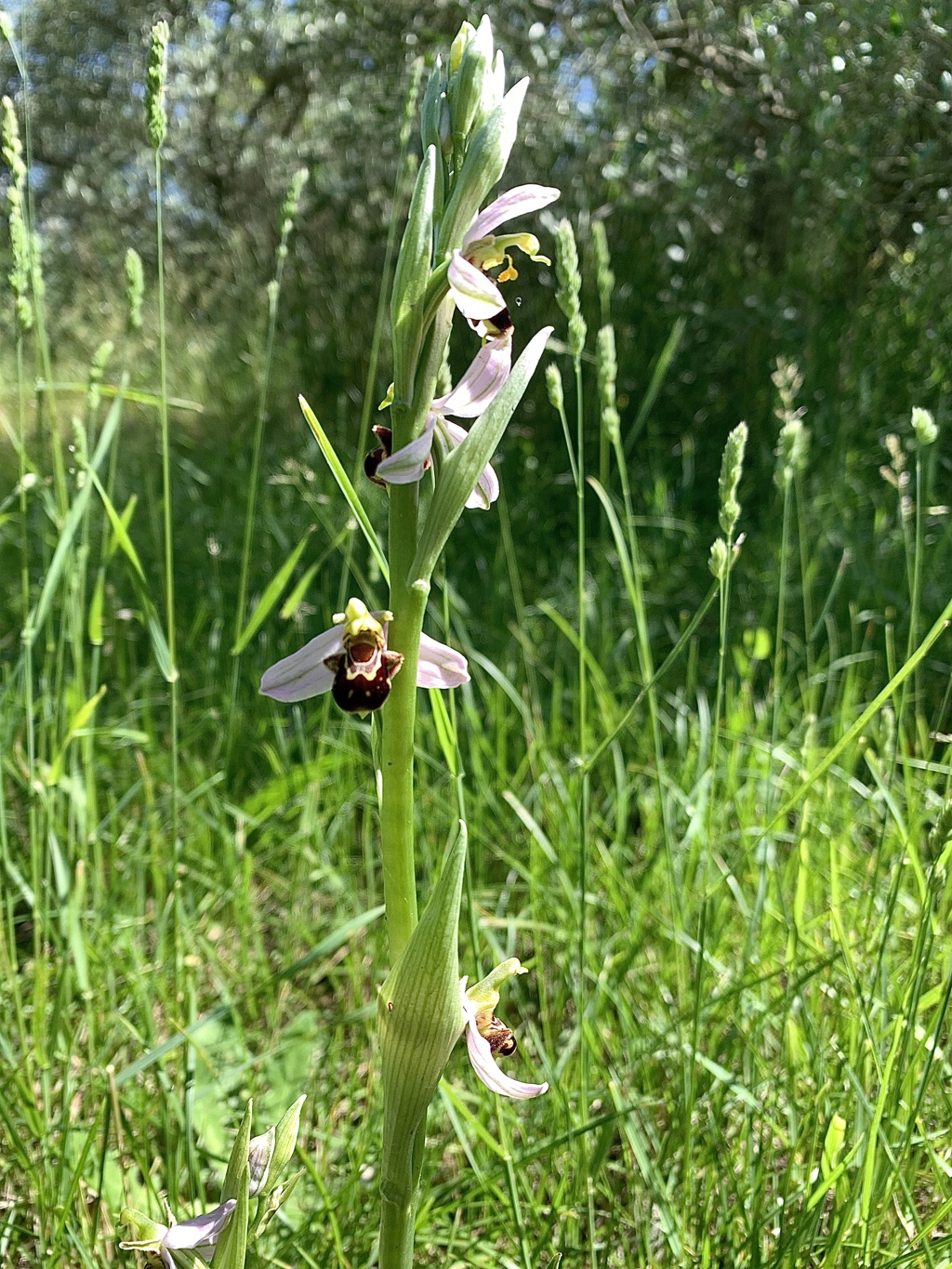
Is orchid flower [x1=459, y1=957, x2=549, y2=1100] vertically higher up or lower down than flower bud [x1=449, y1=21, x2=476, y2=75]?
lower down

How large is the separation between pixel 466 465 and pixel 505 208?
0.22 metres

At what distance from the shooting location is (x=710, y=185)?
4.12 m

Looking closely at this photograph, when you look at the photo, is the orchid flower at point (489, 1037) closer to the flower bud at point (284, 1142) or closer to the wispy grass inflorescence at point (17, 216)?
the flower bud at point (284, 1142)

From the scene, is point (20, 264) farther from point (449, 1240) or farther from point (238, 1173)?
point (449, 1240)

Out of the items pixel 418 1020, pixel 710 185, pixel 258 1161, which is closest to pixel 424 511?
pixel 418 1020

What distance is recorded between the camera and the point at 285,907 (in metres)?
1.77

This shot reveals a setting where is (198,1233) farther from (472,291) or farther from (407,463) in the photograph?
(472,291)

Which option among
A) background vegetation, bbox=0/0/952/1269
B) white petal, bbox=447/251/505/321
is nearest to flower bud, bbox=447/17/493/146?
white petal, bbox=447/251/505/321

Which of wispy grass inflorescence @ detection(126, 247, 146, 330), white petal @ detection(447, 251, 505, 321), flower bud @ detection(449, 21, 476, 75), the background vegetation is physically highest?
flower bud @ detection(449, 21, 476, 75)

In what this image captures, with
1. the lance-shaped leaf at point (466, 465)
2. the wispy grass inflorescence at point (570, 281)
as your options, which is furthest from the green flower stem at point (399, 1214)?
the wispy grass inflorescence at point (570, 281)

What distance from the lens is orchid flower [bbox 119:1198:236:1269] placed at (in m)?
0.74

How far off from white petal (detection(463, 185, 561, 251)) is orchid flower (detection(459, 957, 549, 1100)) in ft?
2.02

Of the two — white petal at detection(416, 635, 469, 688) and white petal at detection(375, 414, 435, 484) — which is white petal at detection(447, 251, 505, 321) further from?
white petal at detection(416, 635, 469, 688)

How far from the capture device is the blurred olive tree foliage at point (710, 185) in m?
3.50
